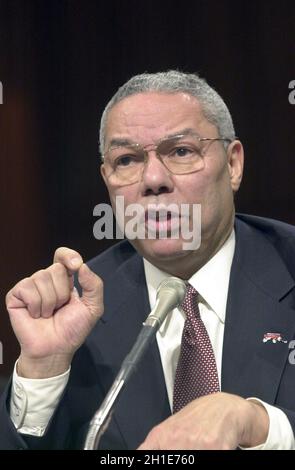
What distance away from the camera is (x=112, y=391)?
118 cm

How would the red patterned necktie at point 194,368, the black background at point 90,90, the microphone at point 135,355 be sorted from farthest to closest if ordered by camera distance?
the black background at point 90,90 → the red patterned necktie at point 194,368 → the microphone at point 135,355

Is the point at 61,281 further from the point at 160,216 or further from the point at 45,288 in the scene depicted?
the point at 160,216

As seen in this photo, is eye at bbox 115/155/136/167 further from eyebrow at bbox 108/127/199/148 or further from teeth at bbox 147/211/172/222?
teeth at bbox 147/211/172/222

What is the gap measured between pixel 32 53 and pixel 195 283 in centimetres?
90

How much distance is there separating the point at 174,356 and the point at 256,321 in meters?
0.20

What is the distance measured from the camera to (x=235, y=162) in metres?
1.92

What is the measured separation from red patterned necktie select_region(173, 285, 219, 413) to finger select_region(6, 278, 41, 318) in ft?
1.07

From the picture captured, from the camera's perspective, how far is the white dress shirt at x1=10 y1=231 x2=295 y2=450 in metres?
1.37

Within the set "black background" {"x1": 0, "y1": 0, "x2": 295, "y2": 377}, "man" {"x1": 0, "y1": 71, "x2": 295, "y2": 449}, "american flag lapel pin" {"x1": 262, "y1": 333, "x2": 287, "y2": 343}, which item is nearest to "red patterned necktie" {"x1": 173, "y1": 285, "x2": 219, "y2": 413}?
"man" {"x1": 0, "y1": 71, "x2": 295, "y2": 449}

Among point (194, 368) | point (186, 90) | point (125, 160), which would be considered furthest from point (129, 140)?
point (194, 368)

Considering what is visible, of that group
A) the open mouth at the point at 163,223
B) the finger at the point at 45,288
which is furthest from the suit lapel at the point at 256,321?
the finger at the point at 45,288

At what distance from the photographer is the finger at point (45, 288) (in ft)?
4.88

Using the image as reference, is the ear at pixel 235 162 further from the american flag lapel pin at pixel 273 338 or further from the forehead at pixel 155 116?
the american flag lapel pin at pixel 273 338

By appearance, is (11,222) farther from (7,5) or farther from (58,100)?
(7,5)
